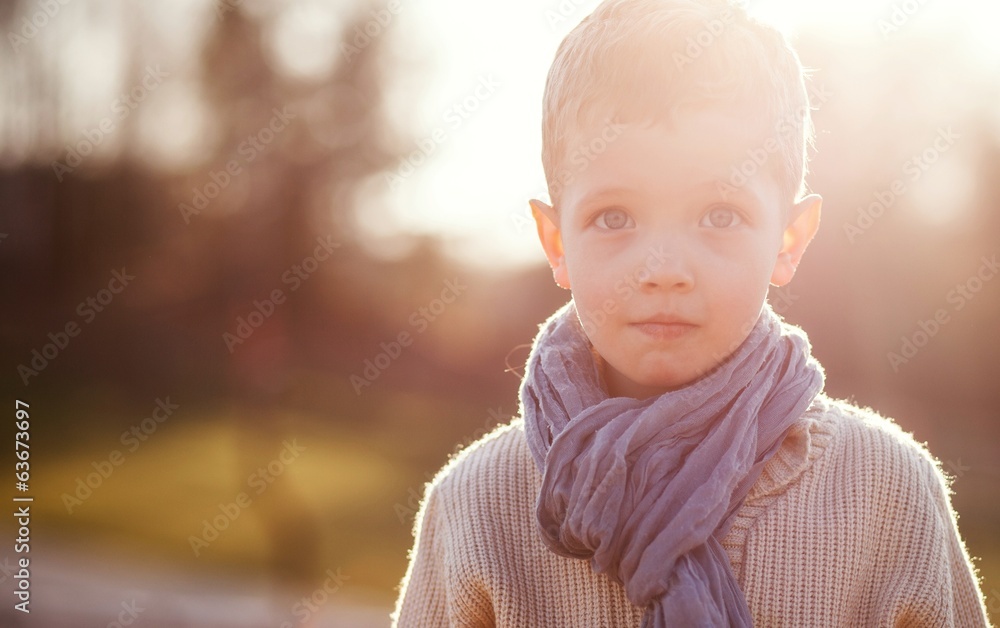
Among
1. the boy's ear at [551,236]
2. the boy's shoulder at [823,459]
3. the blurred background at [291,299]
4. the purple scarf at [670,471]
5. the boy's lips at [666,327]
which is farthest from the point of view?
the blurred background at [291,299]

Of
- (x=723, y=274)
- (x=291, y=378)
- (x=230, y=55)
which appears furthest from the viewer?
(x=291, y=378)

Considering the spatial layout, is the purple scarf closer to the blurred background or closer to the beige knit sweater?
the beige knit sweater

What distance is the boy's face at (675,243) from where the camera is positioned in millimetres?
1656

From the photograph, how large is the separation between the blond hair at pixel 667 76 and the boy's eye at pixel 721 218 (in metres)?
0.13

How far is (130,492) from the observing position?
10602 millimetres

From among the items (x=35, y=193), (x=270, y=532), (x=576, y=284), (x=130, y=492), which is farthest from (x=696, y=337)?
(x=35, y=193)

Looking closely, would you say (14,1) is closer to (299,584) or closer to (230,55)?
(230,55)

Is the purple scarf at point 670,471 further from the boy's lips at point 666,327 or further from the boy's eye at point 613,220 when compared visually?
the boy's eye at point 613,220

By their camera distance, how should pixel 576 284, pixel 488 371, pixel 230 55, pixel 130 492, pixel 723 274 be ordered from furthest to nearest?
pixel 488 371 < pixel 130 492 < pixel 230 55 < pixel 576 284 < pixel 723 274

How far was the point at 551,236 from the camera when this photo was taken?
196 centimetres

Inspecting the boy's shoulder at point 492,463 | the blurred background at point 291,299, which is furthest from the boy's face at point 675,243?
the blurred background at point 291,299

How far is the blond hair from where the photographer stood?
1688 millimetres

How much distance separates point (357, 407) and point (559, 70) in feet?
36.0

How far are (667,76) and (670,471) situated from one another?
0.71m
